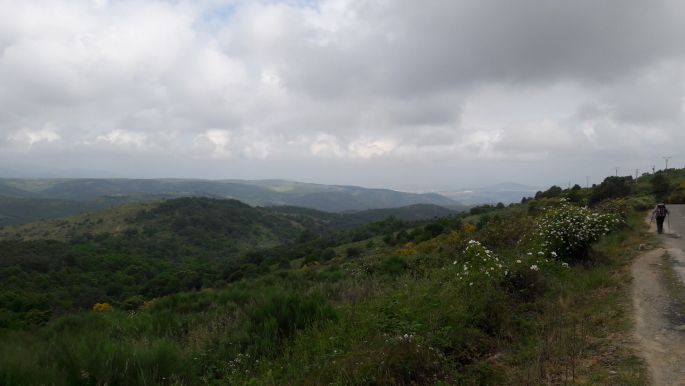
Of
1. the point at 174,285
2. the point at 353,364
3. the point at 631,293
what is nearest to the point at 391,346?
the point at 353,364

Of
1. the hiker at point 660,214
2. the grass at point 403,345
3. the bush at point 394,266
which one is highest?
the hiker at point 660,214

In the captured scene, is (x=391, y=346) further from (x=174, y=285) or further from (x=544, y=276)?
(x=174, y=285)

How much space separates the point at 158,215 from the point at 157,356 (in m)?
119

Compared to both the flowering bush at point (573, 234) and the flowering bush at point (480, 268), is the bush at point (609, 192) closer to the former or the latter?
the flowering bush at point (573, 234)

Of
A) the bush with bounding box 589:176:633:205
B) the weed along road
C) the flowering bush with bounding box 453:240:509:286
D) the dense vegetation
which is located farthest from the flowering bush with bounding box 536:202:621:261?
the bush with bounding box 589:176:633:205

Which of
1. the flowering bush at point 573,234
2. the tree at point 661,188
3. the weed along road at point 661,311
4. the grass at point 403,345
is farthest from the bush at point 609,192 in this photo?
the grass at point 403,345

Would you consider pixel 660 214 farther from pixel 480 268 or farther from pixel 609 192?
pixel 609 192

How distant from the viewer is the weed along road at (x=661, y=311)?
4.35 metres

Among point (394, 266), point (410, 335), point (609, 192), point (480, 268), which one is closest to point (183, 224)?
point (609, 192)

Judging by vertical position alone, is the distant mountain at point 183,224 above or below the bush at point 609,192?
below

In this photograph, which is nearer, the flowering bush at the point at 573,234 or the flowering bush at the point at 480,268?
the flowering bush at the point at 480,268

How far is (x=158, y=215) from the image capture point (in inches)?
4422

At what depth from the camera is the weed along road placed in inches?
171

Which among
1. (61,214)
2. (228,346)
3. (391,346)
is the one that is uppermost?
(391,346)
